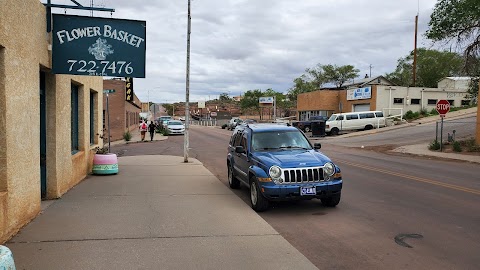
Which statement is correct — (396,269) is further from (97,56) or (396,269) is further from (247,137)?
(97,56)

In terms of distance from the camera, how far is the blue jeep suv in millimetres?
7449

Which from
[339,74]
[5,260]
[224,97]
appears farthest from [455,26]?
[224,97]

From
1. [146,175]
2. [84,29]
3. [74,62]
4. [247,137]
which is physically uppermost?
[84,29]

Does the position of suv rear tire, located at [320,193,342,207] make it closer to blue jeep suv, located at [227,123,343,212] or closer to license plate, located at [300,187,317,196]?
blue jeep suv, located at [227,123,343,212]

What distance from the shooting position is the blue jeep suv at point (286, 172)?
745cm

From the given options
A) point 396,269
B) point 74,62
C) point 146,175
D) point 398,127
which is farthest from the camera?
point 398,127

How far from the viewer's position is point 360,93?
1694 inches

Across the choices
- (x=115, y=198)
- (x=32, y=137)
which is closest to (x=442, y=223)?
(x=115, y=198)

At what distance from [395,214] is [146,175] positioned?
7457 mm

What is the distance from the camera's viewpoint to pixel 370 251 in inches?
214

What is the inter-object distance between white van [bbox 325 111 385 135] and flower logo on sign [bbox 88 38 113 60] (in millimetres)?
30419

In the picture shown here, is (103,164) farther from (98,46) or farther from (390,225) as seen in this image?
(390,225)

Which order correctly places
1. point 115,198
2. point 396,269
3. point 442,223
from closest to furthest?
point 396,269
point 442,223
point 115,198

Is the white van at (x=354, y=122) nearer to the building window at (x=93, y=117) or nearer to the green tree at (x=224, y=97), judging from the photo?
the building window at (x=93, y=117)
